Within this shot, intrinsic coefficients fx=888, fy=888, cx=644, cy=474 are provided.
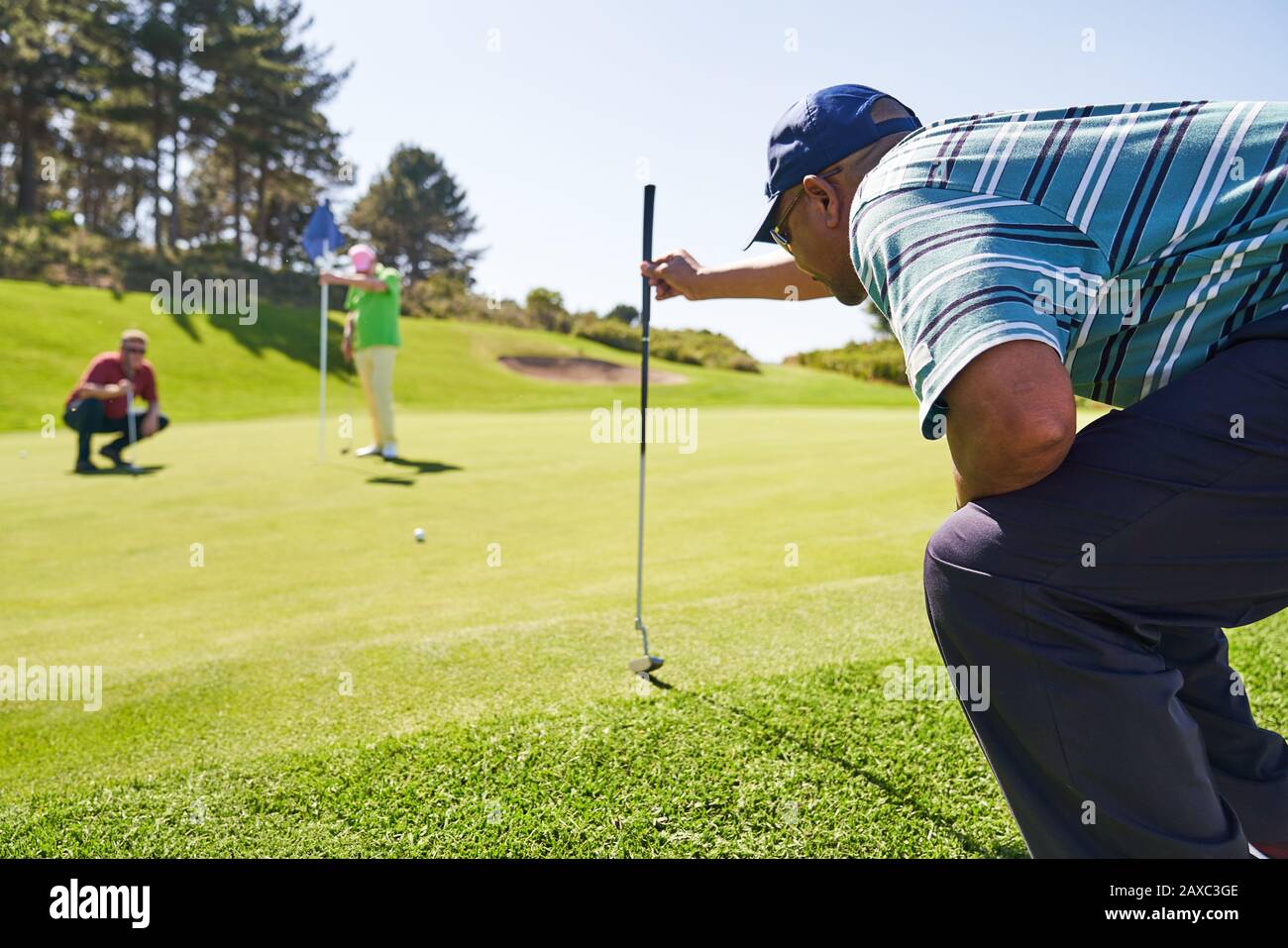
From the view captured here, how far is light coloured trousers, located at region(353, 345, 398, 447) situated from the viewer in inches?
433

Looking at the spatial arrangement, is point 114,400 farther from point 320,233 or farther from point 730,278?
point 730,278

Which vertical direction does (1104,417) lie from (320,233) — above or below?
below

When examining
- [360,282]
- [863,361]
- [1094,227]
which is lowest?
[1094,227]

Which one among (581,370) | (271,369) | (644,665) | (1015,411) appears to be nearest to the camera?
(1015,411)

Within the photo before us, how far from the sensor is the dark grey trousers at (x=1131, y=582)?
1.43 m

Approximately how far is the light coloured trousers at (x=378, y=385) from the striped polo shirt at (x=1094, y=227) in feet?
33.2

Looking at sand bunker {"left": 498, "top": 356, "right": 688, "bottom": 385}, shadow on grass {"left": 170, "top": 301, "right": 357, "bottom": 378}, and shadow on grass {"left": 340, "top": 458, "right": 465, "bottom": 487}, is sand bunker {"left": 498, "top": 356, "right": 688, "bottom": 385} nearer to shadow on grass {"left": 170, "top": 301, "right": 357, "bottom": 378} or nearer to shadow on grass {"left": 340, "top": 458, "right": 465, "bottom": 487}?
shadow on grass {"left": 170, "top": 301, "right": 357, "bottom": 378}

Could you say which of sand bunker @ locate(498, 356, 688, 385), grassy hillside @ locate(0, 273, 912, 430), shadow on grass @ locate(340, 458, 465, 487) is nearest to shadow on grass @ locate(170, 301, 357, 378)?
grassy hillside @ locate(0, 273, 912, 430)

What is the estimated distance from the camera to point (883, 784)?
2461 millimetres

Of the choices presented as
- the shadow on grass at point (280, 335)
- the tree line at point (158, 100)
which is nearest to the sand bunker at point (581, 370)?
the shadow on grass at point (280, 335)

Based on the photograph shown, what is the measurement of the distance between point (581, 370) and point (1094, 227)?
94.6ft

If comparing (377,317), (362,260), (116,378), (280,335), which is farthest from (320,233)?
(280,335)
